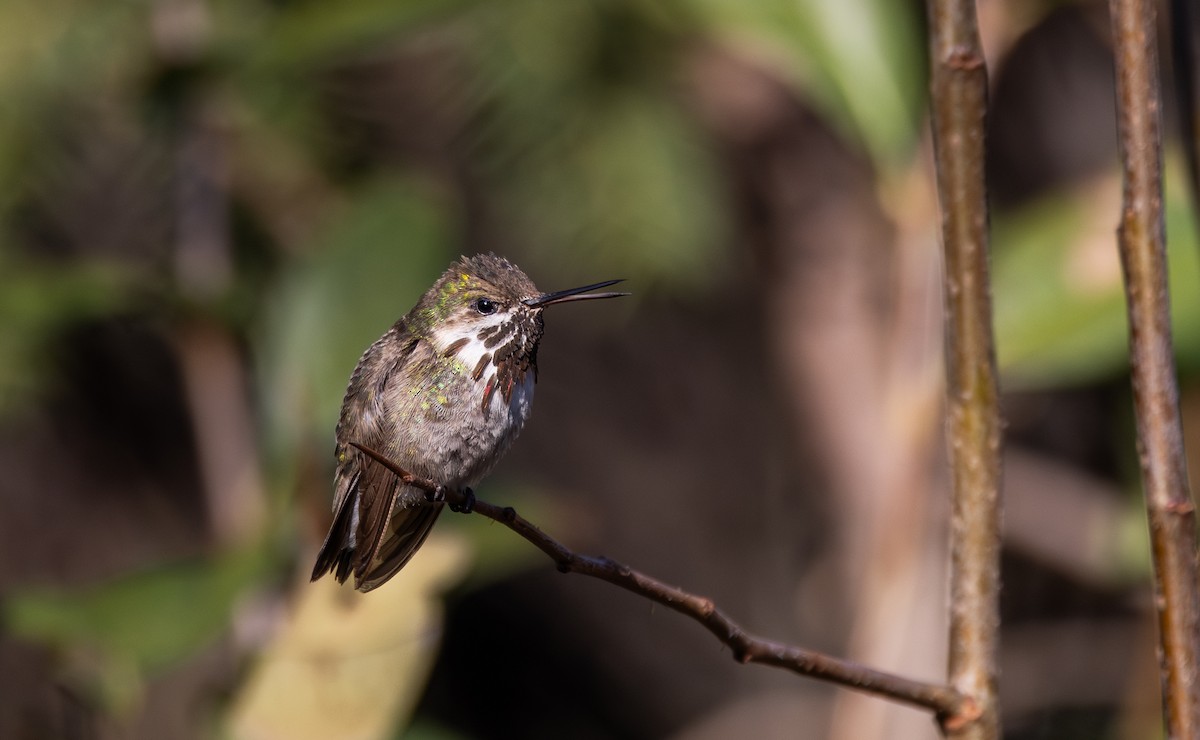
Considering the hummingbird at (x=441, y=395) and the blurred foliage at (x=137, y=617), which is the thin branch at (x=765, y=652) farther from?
the blurred foliage at (x=137, y=617)

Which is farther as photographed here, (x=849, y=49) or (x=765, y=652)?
(x=849, y=49)

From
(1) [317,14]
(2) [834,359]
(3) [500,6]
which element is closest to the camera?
(1) [317,14]

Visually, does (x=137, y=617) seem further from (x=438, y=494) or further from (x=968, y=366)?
(x=968, y=366)

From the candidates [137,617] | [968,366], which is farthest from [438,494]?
[137,617]

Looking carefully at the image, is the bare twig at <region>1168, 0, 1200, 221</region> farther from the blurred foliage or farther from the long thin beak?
the blurred foliage

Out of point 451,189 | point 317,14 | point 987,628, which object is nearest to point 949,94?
point 987,628

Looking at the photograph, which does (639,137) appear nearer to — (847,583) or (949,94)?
(847,583)

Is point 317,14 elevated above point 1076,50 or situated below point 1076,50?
below

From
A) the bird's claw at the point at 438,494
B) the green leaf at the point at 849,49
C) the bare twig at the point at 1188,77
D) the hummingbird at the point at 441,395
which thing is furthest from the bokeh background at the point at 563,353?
the bare twig at the point at 1188,77
